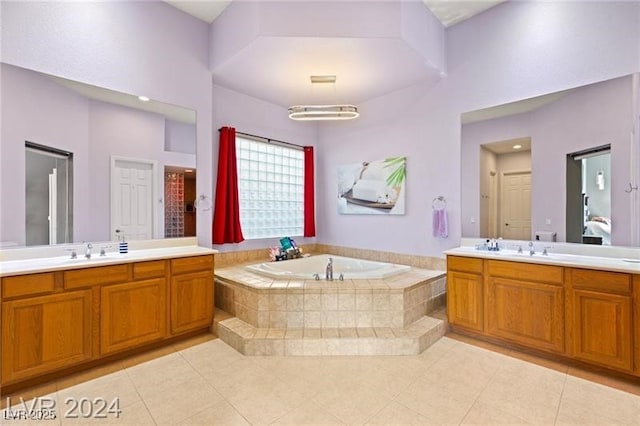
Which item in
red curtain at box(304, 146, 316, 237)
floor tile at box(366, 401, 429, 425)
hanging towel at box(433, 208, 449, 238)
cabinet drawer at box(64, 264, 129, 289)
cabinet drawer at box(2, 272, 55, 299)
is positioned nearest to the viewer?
floor tile at box(366, 401, 429, 425)

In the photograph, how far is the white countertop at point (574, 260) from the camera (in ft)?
6.90

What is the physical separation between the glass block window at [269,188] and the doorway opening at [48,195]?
1.88 metres

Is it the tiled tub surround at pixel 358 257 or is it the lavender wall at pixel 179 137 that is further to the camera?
the tiled tub surround at pixel 358 257

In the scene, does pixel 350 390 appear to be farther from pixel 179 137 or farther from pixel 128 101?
pixel 128 101

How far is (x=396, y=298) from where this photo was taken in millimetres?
2709

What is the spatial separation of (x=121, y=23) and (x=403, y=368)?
13.2ft

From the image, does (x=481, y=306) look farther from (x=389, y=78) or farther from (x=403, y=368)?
(x=389, y=78)

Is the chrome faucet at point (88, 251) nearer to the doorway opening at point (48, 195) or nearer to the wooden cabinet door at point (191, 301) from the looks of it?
the doorway opening at point (48, 195)

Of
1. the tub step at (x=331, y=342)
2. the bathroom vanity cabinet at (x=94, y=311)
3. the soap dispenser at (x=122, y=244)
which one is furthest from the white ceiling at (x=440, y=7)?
the tub step at (x=331, y=342)

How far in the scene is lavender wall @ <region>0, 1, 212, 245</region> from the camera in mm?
2406

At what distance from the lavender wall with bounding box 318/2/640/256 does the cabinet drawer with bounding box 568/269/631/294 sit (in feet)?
2.85

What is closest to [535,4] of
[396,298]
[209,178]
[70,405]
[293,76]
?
[293,76]

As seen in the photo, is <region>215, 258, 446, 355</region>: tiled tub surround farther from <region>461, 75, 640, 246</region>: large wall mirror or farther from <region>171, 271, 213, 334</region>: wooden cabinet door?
<region>461, 75, 640, 246</region>: large wall mirror

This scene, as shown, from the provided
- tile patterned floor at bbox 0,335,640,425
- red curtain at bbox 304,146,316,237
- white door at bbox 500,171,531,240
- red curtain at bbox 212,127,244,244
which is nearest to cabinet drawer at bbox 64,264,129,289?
tile patterned floor at bbox 0,335,640,425
